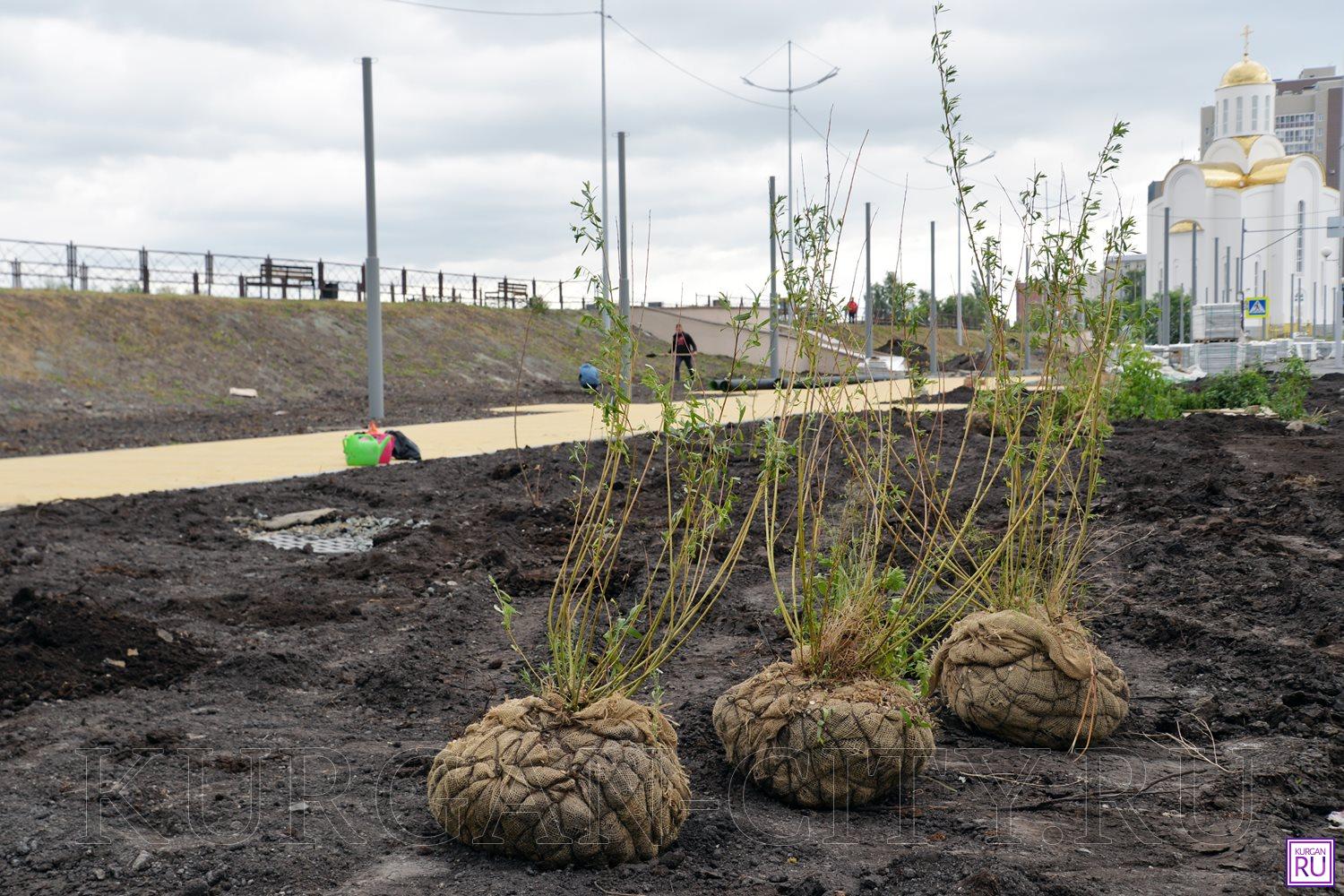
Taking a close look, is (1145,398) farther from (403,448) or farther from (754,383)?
(754,383)

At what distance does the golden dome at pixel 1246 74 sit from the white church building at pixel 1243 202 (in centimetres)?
6

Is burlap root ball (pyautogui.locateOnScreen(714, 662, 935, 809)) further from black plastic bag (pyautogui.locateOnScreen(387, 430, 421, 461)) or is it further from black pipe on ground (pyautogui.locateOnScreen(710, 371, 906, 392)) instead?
black plastic bag (pyautogui.locateOnScreen(387, 430, 421, 461))

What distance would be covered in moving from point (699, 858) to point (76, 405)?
20.8 meters

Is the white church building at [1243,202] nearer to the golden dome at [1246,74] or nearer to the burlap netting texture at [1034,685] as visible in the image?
the golden dome at [1246,74]

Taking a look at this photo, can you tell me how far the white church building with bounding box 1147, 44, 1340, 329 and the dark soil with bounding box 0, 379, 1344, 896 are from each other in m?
69.6

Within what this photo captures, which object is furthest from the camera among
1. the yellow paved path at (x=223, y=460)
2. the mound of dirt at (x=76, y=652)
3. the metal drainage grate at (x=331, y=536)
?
the yellow paved path at (x=223, y=460)

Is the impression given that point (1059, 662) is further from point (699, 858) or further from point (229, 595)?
point (229, 595)

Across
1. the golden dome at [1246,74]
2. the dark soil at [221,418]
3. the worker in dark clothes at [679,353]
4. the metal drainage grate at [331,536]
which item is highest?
the golden dome at [1246,74]

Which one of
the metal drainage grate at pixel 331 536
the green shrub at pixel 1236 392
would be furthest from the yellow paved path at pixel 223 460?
the green shrub at pixel 1236 392

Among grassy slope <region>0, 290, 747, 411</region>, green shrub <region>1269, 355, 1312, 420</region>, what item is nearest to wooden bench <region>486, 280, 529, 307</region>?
grassy slope <region>0, 290, 747, 411</region>

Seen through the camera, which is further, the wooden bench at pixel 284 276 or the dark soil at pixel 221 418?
the wooden bench at pixel 284 276

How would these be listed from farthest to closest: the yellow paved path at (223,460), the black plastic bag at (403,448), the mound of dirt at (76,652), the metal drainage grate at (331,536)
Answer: the black plastic bag at (403,448) < the yellow paved path at (223,460) < the metal drainage grate at (331,536) < the mound of dirt at (76,652)

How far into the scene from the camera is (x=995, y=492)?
346 inches

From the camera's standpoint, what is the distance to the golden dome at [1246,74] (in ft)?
233
